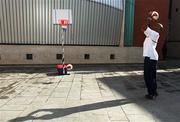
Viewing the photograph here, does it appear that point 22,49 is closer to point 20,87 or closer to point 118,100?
point 20,87

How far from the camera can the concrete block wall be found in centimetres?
1670

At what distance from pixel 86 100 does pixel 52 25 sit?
9756 millimetres

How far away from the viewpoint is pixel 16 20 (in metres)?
16.6

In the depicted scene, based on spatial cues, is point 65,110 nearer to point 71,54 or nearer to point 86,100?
point 86,100

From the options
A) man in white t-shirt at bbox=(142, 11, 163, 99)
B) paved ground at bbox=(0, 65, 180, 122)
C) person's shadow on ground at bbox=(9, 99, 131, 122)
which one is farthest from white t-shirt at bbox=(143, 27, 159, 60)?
person's shadow on ground at bbox=(9, 99, 131, 122)

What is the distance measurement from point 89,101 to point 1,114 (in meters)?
2.30

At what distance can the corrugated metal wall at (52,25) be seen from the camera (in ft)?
53.9

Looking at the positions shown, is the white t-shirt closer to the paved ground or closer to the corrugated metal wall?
the paved ground

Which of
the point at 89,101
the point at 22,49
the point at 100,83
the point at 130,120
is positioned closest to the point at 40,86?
the point at 100,83

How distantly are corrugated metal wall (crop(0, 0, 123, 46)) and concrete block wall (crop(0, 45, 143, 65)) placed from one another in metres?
0.42

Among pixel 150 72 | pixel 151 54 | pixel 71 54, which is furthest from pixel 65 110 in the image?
pixel 71 54

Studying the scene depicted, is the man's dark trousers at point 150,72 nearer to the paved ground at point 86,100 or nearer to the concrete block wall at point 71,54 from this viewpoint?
the paved ground at point 86,100

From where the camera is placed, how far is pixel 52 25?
664 inches

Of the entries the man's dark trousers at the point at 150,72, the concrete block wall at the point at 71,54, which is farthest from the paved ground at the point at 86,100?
the concrete block wall at the point at 71,54
